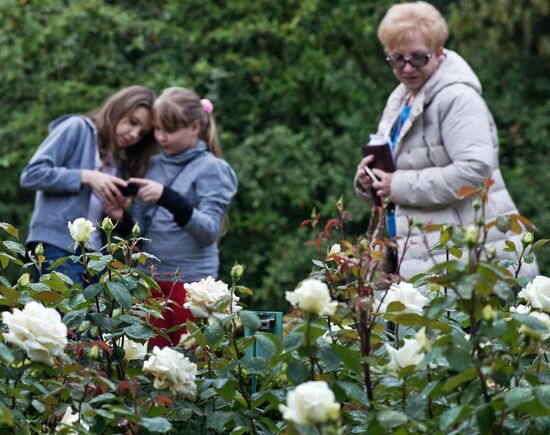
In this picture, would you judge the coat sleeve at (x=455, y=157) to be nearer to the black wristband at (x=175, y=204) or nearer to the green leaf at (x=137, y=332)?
the black wristband at (x=175, y=204)

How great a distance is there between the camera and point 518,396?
70.3 inches

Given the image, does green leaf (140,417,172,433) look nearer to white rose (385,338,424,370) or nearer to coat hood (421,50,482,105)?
white rose (385,338,424,370)

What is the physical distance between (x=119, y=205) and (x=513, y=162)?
4196mm

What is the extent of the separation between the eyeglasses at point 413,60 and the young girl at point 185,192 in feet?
3.09

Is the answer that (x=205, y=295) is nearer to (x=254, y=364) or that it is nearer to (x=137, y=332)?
(x=137, y=332)

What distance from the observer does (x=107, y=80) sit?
7.56m

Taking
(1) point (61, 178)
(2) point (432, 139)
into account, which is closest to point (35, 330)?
(2) point (432, 139)

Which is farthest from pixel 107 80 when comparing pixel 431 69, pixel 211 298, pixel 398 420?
pixel 398 420

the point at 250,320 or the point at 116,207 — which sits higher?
the point at 250,320

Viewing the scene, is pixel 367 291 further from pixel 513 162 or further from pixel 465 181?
pixel 513 162

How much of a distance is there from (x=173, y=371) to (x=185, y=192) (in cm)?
245

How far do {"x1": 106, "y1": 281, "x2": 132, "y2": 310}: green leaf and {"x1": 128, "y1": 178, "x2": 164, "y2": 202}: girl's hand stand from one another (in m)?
2.01

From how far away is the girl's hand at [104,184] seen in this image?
4430 millimetres

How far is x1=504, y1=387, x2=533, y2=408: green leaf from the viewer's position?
178 centimetres
